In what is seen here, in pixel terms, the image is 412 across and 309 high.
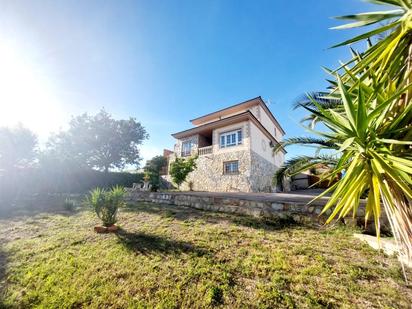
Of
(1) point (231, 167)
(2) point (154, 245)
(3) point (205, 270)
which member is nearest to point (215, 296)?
(3) point (205, 270)

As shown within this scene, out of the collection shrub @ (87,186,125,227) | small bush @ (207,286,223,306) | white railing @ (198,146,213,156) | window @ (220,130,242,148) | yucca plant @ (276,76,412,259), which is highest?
window @ (220,130,242,148)

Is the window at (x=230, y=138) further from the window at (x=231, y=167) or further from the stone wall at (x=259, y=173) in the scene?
the stone wall at (x=259, y=173)

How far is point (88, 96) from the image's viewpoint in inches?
334

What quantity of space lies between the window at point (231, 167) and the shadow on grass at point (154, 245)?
9457 mm

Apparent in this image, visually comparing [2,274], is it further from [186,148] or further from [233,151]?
[186,148]

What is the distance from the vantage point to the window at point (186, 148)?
52.9 feet

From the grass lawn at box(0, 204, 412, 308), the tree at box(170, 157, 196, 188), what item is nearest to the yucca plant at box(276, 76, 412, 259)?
the grass lawn at box(0, 204, 412, 308)

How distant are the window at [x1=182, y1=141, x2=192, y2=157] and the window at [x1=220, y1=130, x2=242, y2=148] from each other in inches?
136

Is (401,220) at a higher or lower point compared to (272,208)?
higher

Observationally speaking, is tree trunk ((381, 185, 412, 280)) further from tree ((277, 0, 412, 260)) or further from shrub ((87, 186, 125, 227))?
shrub ((87, 186, 125, 227))

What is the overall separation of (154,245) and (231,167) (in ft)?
33.4

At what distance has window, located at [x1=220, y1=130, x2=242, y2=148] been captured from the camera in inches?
524

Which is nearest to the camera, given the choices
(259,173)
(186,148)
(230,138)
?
(259,173)

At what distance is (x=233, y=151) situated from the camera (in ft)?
43.7
